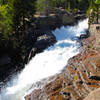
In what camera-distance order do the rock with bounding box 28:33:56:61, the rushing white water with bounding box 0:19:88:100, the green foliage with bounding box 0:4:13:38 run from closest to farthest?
the rushing white water with bounding box 0:19:88:100
the rock with bounding box 28:33:56:61
the green foliage with bounding box 0:4:13:38

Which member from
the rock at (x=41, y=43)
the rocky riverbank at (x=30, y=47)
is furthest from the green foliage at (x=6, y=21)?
the rock at (x=41, y=43)

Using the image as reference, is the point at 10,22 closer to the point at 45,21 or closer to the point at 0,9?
the point at 0,9

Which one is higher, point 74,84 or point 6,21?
point 6,21

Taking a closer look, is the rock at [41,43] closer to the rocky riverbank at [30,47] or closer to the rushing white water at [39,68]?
the rocky riverbank at [30,47]

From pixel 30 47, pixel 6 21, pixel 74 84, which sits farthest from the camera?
pixel 6 21

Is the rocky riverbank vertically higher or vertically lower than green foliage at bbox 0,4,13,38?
lower

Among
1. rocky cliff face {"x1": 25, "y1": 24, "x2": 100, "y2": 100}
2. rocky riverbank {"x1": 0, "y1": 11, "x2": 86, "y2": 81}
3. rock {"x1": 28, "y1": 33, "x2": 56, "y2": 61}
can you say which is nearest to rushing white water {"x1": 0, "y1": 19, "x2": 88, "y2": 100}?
rock {"x1": 28, "y1": 33, "x2": 56, "y2": 61}

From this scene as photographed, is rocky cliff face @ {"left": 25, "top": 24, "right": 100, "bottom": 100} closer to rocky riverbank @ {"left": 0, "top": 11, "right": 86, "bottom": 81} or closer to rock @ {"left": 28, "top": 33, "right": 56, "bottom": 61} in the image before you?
rock @ {"left": 28, "top": 33, "right": 56, "bottom": 61}

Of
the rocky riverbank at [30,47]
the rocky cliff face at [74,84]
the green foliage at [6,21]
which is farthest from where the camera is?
the green foliage at [6,21]

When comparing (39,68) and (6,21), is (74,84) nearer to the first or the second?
(39,68)

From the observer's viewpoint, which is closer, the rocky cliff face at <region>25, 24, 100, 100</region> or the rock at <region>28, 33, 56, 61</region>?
the rocky cliff face at <region>25, 24, 100, 100</region>

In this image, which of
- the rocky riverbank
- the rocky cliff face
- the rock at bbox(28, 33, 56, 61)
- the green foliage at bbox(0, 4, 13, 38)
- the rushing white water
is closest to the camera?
the rocky cliff face

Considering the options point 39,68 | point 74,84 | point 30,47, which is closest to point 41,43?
point 30,47

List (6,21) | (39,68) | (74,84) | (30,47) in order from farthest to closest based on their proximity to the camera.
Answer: (6,21) < (30,47) < (39,68) < (74,84)
